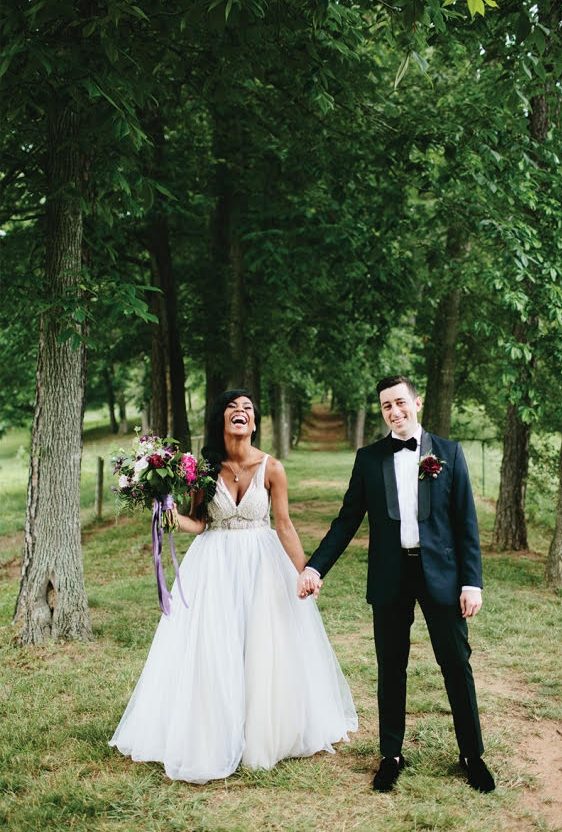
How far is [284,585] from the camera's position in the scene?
4902 millimetres

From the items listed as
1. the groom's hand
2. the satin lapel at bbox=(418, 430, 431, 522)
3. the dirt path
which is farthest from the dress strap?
the dirt path

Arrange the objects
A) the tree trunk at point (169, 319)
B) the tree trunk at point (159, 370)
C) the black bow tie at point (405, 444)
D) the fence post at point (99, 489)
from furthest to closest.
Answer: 1. the fence post at point (99, 489)
2. the tree trunk at point (159, 370)
3. the tree trunk at point (169, 319)
4. the black bow tie at point (405, 444)

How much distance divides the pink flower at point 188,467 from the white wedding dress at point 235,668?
1.08ft

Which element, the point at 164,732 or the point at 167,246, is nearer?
the point at 164,732

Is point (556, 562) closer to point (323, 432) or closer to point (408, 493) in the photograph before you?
point (408, 493)

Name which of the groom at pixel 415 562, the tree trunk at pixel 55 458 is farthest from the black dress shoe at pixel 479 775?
the tree trunk at pixel 55 458

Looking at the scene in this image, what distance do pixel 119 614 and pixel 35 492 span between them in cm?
184

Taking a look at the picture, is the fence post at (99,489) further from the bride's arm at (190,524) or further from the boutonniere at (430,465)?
the boutonniere at (430,465)

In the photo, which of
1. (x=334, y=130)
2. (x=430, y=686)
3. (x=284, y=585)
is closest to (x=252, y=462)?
(x=284, y=585)

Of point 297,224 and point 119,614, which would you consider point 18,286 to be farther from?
point 297,224

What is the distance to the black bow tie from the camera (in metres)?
4.47

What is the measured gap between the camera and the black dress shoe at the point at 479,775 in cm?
436

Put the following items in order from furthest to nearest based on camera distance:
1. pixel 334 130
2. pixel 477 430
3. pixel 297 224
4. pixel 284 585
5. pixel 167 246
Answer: pixel 477 430
pixel 167 246
pixel 297 224
pixel 334 130
pixel 284 585

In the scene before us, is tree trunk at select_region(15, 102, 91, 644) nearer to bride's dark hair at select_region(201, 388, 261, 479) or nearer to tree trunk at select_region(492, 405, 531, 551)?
bride's dark hair at select_region(201, 388, 261, 479)
